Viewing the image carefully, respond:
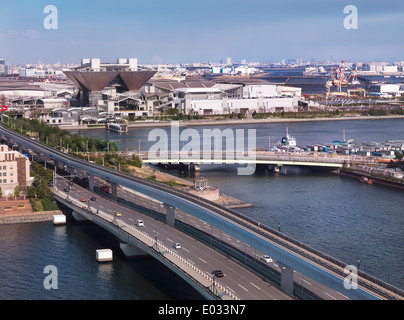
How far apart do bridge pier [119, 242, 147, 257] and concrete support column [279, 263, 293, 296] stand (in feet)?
7.96

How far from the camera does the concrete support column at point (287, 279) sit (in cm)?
532

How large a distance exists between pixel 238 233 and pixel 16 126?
1563cm

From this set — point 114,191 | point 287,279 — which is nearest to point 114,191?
point 114,191

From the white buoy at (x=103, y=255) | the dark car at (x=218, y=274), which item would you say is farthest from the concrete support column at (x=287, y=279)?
the white buoy at (x=103, y=255)

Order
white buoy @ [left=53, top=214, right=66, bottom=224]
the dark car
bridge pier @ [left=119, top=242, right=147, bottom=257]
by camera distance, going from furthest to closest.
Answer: white buoy @ [left=53, top=214, right=66, bottom=224], bridge pier @ [left=119, top=242, right=147, bottom=257], the dark car

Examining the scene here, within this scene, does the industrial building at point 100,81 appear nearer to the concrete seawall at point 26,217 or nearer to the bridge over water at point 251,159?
the bridge over water at point 251,159

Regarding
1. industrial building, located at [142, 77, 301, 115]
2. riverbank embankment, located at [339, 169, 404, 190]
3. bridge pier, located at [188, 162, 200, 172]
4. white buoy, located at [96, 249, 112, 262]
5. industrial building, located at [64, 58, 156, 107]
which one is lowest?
white buoy, located at [96, 249, 112, 262]

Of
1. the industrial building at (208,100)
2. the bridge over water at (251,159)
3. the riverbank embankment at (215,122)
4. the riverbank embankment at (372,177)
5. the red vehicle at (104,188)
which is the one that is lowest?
the riverbank embankment at (372,177)

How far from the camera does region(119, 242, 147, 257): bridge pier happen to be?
24.1 ft

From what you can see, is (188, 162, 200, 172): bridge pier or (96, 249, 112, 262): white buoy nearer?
(96, 249, 112, 262): white buoy

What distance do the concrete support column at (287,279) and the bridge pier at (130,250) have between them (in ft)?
7.96

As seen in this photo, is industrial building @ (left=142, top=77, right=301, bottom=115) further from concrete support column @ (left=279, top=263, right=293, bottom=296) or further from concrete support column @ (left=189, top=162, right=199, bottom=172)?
concrete support column @ (left=279, top=263, right=293, bottom=296)

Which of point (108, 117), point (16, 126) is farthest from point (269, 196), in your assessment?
point (108, 117)

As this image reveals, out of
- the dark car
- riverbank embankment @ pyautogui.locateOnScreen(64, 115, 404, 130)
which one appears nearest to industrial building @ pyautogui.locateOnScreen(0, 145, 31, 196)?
the dark car
